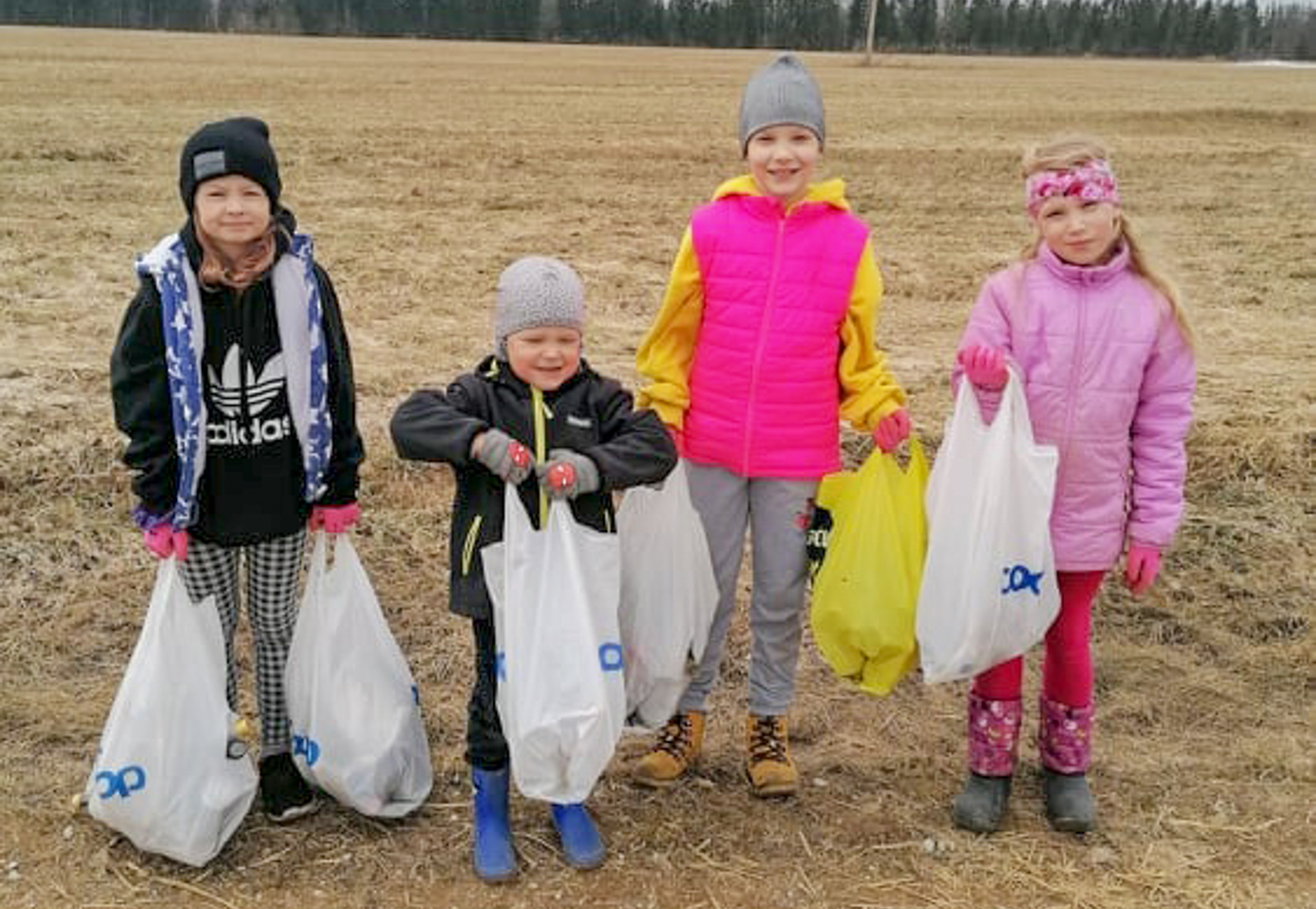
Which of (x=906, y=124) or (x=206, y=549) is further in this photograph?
(x=906, y=124)

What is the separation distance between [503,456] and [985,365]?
1109 mm

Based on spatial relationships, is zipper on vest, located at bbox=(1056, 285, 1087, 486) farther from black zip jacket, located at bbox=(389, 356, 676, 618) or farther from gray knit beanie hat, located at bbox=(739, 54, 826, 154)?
black zip jacket, located at bbox=(389, 356, 676, 618)

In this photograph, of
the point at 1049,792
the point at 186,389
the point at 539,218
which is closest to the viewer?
the point at 186,389

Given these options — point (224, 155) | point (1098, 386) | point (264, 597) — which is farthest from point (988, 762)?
point (224, 155)

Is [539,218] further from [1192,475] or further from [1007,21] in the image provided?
[1007,21]

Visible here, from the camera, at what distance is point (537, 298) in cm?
287

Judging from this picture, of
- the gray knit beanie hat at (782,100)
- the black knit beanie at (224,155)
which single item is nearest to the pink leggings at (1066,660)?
the gray knit beanie hat at (782,100)

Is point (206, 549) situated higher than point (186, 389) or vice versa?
point (186, 389)

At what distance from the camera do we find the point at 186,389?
2824 millimetres

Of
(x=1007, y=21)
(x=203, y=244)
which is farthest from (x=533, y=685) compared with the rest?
(x=1007, y=21)

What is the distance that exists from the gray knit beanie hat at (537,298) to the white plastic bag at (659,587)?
1.67 ft

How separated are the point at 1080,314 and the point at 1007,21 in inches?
3105

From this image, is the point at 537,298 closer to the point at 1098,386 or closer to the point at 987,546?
the point at 987,546

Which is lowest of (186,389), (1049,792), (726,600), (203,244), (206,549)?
(1049,792)
